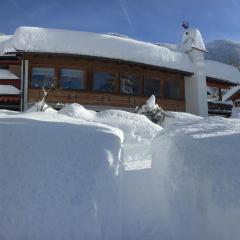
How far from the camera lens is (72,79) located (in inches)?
776

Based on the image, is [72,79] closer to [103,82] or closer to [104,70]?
[103,82]

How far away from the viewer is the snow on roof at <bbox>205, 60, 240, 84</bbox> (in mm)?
24453

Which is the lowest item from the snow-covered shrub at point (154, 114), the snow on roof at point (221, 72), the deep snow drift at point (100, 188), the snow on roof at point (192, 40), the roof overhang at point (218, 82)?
the deep snow drift at point (100, 188)

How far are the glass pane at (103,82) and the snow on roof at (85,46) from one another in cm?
146

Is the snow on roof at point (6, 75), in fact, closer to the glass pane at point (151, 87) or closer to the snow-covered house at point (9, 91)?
the snow-covered house at point (9, 91)

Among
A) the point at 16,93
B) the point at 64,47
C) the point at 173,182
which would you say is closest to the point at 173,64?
the point at 64,47

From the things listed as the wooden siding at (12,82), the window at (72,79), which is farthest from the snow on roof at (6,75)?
the window at (72,79)

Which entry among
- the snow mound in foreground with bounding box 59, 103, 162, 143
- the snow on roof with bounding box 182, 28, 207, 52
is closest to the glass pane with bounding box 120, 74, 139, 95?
the snow on roof with bounding box 182, 28, 207, 52

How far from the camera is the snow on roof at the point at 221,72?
24.5m

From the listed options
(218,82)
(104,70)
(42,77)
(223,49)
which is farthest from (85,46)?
(223,49)

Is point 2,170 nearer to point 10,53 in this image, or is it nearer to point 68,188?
point 68,188

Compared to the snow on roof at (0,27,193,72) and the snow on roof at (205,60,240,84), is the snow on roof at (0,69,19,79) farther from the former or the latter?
the snow on roof at (205,60,240,84)

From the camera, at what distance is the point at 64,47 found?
18391mm

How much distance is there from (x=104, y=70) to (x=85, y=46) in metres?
2.02
